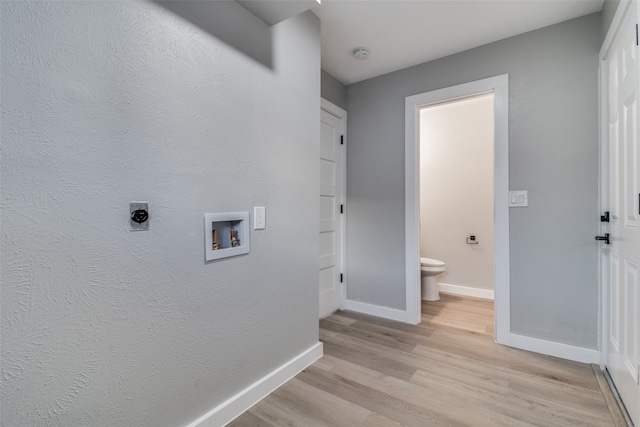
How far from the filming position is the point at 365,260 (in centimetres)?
298

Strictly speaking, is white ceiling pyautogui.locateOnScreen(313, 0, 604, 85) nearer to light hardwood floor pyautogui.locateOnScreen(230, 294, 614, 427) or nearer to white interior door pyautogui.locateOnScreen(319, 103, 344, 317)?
white interior door pyautogui.locateOnScreen(319, 103, 344, 317)

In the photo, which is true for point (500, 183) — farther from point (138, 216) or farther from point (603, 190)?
point (138, 216)

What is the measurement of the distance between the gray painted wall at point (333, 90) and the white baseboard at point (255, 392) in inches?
86.9

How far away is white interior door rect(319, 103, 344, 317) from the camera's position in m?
2.84

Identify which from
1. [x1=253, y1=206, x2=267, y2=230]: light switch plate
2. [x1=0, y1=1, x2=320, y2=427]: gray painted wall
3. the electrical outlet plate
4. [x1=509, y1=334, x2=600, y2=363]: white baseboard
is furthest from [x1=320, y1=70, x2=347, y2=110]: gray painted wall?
[x1=509, y1=334, x2=600, y2=363]: white baseboard

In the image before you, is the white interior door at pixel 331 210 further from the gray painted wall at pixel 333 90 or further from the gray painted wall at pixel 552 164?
the gray painted wall at pixel 552 164

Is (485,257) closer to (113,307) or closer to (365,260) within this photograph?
(365,260)

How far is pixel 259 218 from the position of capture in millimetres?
1617

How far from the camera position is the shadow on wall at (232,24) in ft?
4.17

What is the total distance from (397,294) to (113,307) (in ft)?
7.67

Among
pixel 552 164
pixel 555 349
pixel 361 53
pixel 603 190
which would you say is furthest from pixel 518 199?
pixel 361 53

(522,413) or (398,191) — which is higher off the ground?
(398,191)

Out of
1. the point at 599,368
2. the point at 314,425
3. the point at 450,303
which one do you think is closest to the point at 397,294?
the point at 450,303

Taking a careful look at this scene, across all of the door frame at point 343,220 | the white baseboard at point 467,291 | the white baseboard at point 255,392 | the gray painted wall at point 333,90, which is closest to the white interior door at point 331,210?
the door frame at point 343,220
